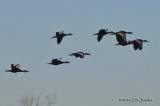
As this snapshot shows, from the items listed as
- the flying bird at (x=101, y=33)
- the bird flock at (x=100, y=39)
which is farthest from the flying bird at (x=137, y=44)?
the flying bird at (x=101, y=33)

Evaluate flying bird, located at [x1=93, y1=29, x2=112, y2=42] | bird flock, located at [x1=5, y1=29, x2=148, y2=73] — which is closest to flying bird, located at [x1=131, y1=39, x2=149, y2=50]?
bird flock, located at [x1=5, y1=29, x2=148, y2=73]

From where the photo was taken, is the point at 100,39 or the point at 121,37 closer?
the point at 121,37

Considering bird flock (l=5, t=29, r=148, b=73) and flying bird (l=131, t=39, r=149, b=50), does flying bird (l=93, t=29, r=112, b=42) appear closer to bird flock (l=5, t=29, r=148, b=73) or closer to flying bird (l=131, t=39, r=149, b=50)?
bird flock (l=5, t=29, r=148, b=73)

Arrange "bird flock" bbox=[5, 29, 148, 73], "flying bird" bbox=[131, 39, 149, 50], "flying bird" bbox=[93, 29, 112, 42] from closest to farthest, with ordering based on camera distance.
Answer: "bird flock" bbox=[5, 29, 148, 73], "flying bird" bbox=[131, 39, 149, 50], "flying bird" bbox=[93, 29, 112, 42]

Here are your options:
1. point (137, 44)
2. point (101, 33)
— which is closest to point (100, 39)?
point (101, 33)

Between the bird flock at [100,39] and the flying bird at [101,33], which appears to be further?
the flying bird at [101,33]

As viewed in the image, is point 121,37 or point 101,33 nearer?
point 121,37

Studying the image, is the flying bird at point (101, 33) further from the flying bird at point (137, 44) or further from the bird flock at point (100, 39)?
the flying bird at point (137, 44)

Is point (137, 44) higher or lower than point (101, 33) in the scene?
lower

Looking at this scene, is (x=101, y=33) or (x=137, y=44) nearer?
(x=137, y=44)

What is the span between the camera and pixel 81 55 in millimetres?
61844

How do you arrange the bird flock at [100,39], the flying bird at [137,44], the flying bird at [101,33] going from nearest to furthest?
the bird flock at [100,39], the flying bird at [137,44], the flying bird at [101,33]

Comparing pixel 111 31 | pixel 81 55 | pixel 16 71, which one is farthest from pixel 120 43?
pixel 16 71

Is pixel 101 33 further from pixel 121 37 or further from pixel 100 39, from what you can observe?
pixel 121 37
